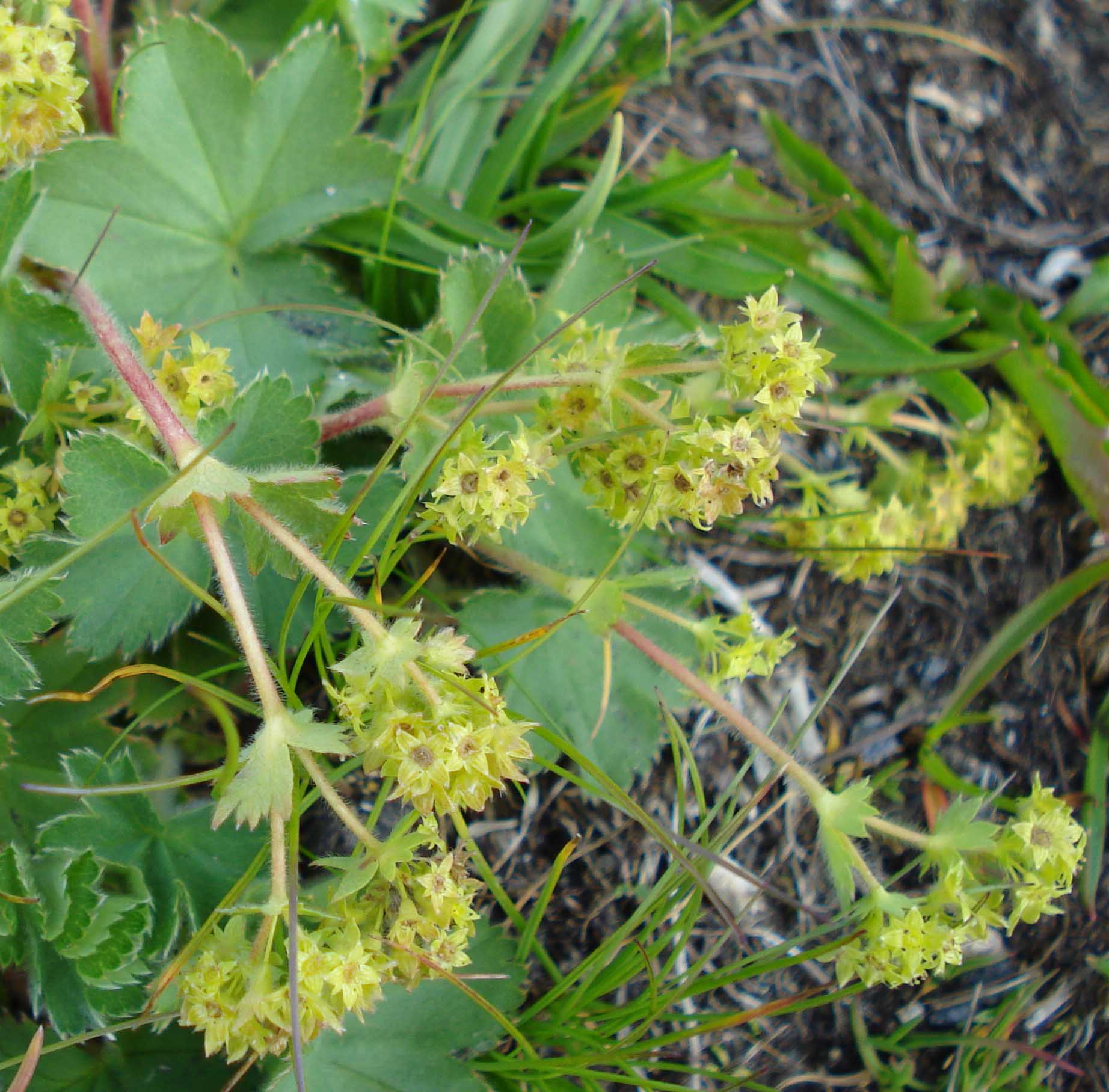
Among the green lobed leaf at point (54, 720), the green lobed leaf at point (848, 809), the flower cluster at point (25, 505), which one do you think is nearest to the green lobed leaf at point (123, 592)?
the flower cluster at point (25, 505)

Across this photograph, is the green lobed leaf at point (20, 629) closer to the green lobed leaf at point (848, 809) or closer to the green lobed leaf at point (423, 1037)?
the green lobed leaf at point (423, 1037)

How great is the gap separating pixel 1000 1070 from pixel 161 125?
9.15ft

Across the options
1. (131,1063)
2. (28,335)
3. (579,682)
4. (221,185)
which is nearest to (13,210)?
(28,335)

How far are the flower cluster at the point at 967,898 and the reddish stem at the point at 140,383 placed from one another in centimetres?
129

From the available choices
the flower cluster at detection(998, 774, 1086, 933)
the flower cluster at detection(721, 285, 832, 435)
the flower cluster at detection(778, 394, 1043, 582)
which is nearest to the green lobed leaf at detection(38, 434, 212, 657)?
the flower cluster at detection(721, 285, 832, 435)

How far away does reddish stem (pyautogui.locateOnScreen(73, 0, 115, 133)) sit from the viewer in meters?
2.13

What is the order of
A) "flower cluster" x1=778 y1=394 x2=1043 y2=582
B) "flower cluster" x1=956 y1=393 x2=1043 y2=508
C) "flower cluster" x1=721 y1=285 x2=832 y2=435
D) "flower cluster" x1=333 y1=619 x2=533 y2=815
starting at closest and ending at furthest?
1. "flower cluster" x1=333 y1=619 x2=533 y2=815
2. "flower cluster" x1=721 y1=285 x2=832 y2=435
3. "flower cluster" x1=778 y1=394 x2=1043 y2=582
4. "flower cluster" x1=956 y1=393 x2=1043 y2=508

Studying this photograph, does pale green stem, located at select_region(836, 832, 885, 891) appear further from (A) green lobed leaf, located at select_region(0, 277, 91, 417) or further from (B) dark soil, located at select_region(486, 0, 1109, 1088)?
(A) green lobed leaf, located at select_region(0, 277, 91, 417)

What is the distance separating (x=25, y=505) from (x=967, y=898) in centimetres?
168

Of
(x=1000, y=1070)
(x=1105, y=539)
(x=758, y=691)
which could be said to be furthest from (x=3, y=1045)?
(x=1105, y=539)

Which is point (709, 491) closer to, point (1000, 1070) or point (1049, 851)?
point (1049, 851)

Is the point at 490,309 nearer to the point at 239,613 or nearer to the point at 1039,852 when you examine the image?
the point at 239,613

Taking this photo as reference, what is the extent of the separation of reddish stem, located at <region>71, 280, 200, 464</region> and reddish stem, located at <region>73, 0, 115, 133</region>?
2.37ft

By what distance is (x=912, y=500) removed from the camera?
2432 millimetres
